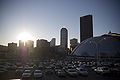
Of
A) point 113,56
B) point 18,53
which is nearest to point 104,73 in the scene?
point 18,53

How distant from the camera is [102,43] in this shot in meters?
136

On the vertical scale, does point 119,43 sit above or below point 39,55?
above

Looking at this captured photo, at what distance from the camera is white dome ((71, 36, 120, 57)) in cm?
12604

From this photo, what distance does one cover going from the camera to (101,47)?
132 m

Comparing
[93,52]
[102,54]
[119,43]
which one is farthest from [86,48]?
[119,43]

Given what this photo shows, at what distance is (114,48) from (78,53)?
3548 cm

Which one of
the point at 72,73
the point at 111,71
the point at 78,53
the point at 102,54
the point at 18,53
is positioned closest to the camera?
the point at 72,73

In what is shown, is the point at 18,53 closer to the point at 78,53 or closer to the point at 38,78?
the point at 78,53

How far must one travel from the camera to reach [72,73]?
28125 millimetres

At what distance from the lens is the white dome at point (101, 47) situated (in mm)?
126044

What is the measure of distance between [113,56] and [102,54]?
903 cm

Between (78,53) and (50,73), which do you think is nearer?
(50,73)

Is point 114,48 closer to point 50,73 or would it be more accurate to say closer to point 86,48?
point 86,48

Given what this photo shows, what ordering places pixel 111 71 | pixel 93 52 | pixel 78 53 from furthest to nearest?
pixel 78 53
pixel 93 52
pixel 111 71
